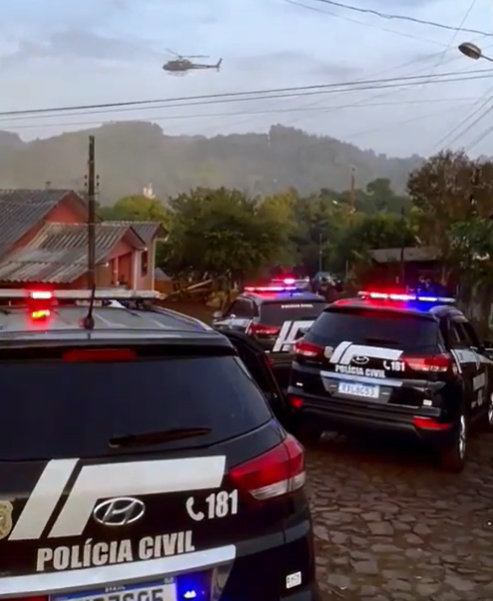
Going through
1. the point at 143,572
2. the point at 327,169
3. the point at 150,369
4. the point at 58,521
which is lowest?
the point at 143,572

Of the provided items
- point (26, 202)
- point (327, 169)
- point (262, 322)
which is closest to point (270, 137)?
point (327, 169)

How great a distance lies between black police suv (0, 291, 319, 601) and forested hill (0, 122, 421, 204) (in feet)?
451

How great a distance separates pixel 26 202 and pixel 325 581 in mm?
39903

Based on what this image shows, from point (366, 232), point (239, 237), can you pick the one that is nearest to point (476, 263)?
point (239, 237)

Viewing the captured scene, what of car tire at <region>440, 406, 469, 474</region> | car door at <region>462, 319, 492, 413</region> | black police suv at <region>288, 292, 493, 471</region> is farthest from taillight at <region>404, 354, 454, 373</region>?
car door at <region>462, 319, 492, 413</region>

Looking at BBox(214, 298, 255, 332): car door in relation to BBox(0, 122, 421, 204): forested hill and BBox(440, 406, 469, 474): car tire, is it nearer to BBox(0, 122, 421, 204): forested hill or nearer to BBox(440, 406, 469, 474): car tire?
BBox(440, 406, 469, 474): car tire

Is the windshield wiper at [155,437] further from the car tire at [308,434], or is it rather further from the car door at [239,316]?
the car door at [239,316]

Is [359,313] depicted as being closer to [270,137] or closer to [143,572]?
[143,572]

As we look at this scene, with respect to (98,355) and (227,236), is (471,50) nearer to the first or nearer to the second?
(98,355)

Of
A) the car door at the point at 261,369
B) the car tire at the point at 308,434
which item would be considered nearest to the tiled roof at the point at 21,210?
the car tire at the point at 308,434

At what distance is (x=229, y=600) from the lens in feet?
9.66

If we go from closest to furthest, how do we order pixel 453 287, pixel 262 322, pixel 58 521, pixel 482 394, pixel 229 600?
pixel 58 521 < pixel 229 600 < pixel 482 394 < pixel 262 322 < pixel 453 287

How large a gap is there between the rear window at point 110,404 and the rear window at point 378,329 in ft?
15.0

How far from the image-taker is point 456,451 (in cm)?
766
